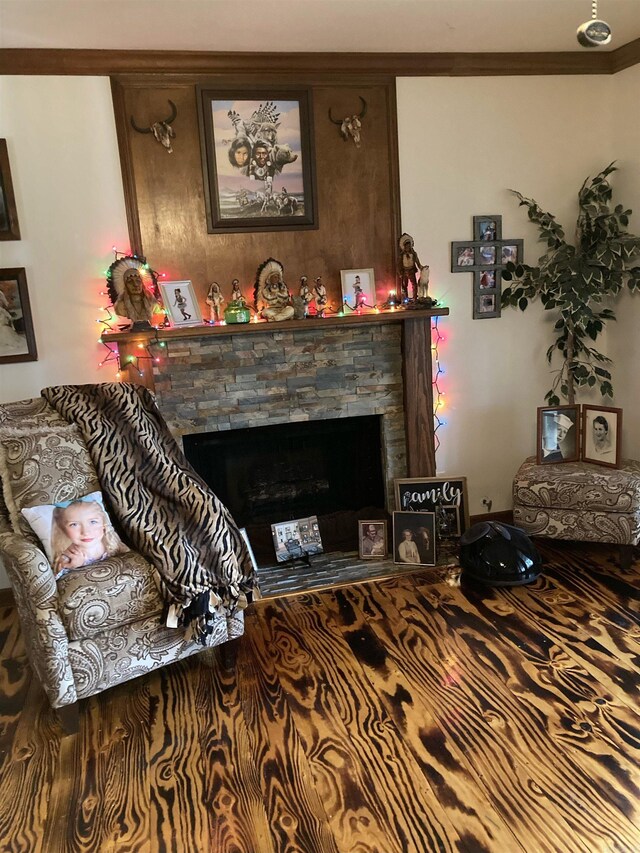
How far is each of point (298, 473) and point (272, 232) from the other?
1.24m

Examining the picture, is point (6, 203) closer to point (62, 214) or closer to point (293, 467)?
point (62, 214)

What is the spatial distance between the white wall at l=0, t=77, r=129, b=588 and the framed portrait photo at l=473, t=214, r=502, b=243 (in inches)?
69.7

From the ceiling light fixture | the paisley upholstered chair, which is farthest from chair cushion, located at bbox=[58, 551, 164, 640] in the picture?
the ceiling light fixture

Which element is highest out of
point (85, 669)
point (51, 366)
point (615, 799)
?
point (51, 366)

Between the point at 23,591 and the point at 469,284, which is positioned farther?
the point at 469,284

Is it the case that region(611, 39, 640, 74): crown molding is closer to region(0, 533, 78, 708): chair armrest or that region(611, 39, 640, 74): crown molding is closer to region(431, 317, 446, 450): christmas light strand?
region(431, 317, 446, 450): christmas light strand

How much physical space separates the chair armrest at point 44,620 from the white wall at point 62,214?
113cm

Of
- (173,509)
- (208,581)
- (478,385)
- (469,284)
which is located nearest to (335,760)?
(208,581)

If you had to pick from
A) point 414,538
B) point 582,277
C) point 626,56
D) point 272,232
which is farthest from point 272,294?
point 626,56

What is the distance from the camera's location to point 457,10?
262 centimetres

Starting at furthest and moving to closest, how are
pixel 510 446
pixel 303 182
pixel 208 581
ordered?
pixel 510 446 → pixel 303 182 → pixel 208 581

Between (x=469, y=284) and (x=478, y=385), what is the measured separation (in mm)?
550

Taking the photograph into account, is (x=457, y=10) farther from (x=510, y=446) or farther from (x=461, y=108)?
(x=510, y=446)

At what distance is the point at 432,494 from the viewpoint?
3.34 meters
